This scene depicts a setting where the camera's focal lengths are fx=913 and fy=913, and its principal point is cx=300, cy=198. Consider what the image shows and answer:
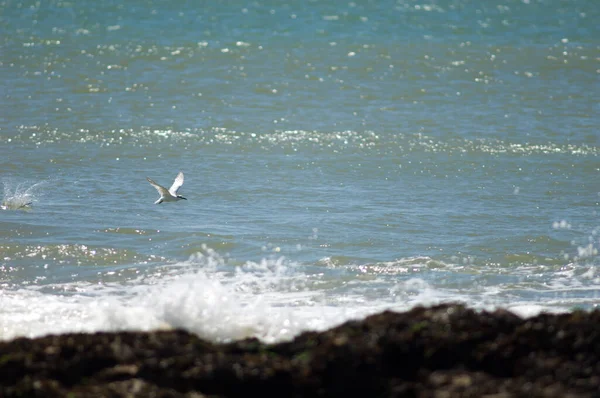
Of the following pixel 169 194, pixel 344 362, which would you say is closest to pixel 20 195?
pixel 169 194

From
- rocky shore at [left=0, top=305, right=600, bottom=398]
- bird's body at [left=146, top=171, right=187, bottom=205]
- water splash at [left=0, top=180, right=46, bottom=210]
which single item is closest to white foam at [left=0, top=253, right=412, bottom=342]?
rocky shore at [left=0, top=305, right=600, bottom=398]

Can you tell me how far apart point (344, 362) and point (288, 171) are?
984 cm

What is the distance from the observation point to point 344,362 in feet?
17.1

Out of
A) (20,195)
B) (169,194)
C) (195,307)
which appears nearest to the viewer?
(195,307)

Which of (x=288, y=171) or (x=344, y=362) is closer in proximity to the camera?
(x=344, y=362)

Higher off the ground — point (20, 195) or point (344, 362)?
point (20, 195)

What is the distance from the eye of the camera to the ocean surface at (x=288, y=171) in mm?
8977

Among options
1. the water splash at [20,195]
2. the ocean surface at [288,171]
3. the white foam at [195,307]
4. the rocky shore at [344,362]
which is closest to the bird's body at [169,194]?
the ocean surface at [288,171]

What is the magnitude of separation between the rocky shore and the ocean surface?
1.60 metres

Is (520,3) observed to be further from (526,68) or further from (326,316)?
(326,316)

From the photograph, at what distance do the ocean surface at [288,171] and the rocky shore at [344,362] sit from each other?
160 centimetres

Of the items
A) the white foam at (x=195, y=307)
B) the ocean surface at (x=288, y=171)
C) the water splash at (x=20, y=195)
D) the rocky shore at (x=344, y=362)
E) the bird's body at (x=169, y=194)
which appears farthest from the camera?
the water splash at (x=20, y=195)

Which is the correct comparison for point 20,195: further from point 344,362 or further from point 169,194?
point 344,362

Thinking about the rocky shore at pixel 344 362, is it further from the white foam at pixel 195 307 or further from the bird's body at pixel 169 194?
the bird's body at pixel 169 194
